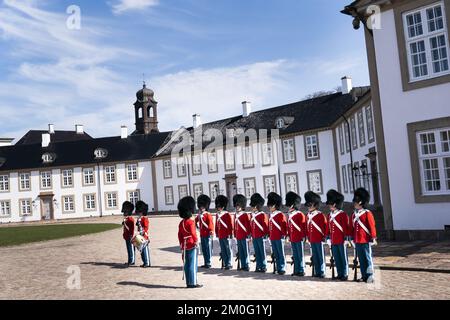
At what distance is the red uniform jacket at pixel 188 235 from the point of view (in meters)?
9.62

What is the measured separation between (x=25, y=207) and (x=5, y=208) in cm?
253

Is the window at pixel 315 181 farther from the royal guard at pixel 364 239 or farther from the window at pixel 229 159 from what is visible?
the royal guard at pixel 364 239

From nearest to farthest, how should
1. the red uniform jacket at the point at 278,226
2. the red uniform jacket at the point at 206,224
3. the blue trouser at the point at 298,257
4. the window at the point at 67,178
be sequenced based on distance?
the blue trouser at the point at 298,257, the red uniform jacket at the point at 278,226, the red uniform jacket at the point at 206,224, the window at the point at 67,178

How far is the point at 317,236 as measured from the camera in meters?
9.91

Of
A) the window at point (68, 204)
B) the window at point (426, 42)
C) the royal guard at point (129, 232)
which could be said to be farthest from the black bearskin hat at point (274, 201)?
the window at point (68, 204)

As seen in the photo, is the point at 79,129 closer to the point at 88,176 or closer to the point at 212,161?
the point at 88,176

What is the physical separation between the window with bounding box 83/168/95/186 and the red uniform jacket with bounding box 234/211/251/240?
133 feet

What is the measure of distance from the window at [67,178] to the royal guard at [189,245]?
43.0 meters

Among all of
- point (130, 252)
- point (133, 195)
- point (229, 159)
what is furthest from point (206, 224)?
point (133, 195)

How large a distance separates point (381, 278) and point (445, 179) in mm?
5349

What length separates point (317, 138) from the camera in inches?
1387
